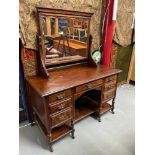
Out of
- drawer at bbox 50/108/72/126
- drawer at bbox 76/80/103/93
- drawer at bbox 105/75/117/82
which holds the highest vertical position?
drawer at bbox 105/75/117/82

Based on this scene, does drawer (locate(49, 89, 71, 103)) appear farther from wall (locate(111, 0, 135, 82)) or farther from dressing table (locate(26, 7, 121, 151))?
wall (locate(111, 0, 135, 82))

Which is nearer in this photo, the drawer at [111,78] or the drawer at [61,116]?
the drawer at [61,116]

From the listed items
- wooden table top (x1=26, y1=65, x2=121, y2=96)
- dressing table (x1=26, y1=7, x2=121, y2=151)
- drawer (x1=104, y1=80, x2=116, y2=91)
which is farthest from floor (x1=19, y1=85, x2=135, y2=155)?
wooden table top (x1=26, y1=65, x2=121, y2=96)

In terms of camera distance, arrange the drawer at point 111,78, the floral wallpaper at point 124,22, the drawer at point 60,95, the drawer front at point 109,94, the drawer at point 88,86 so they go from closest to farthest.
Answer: the drawer at point 60,95 < the drawer at point 88,86 < the drawer at point 111,78 < the drawer front at point 109,94 < the floral wallpaper at point 124,22

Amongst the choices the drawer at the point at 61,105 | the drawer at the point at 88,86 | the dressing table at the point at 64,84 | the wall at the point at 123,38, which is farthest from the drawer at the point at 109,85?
the wall at the point at 123,38

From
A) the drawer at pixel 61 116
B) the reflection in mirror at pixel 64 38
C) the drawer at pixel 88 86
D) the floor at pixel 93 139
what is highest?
the reflection in mirror at pixel 64 38

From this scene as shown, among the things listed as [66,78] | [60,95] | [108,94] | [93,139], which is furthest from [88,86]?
[93,139]

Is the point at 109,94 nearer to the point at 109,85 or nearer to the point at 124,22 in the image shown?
the point at 109,85

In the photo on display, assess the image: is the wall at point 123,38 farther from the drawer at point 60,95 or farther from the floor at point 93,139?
the drawer at point 60,95

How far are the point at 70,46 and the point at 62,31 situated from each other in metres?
0.23

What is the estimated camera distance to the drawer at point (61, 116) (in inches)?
59.3

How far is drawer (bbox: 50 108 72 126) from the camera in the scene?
1.51 metres

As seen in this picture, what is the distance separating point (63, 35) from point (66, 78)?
22.2 inches

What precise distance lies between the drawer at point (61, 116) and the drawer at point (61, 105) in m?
0.06
